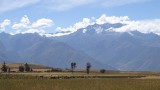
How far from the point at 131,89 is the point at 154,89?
305 cm

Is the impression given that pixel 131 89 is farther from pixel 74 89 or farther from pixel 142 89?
pixel 74 89

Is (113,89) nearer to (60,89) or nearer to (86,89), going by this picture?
(86,89)

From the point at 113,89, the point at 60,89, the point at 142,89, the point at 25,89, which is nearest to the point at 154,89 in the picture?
the point at 142,89

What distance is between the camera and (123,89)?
53.2 m

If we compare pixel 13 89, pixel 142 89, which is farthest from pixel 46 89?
pixel 142 89

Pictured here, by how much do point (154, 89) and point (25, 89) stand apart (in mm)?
17200

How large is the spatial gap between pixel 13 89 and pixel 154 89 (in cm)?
1869

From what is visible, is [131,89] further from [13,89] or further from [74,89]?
[13,89]

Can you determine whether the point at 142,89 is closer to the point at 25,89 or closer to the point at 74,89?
the point at 74,89

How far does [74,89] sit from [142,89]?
921cm

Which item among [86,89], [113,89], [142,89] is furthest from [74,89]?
[142,89]

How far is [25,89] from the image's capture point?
2072 inches

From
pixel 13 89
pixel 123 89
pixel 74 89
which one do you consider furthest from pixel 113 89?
pixel 13 89

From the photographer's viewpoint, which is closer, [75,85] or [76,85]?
[76,85]
